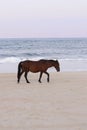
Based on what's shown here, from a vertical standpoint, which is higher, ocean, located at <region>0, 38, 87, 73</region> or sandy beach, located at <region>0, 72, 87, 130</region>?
sandy beach, located at <region>0, 72, 87, 130</region>

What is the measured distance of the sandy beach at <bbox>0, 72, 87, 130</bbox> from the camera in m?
6.10

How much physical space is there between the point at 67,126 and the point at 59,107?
1615 mm

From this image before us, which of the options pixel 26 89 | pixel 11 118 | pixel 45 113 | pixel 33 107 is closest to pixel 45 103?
pixel 33 107

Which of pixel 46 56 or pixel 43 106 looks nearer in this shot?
pixel 43 106

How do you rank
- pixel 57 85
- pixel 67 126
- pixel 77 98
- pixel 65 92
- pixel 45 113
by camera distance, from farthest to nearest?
1. pixel 57 85
2. pixel 65 92
3. pixel 77 98
4. pixel 45 113
5. pixel 67 126

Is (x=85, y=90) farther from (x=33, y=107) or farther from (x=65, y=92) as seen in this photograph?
(x=33, y=107)

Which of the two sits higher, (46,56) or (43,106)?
(43,106)

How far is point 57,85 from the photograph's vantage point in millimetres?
11164

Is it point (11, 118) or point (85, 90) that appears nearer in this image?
point (11, 118)

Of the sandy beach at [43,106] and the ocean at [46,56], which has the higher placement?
the sandy beach at [43,106]

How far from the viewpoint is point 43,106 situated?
7684 millimetres

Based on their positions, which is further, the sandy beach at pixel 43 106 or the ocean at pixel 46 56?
the ocean at pixel 46 56

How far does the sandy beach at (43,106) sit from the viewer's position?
20.0 feet

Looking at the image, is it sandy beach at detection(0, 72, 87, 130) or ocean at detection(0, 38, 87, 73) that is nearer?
sandy beach at detection(0, 72, 87, 130)
